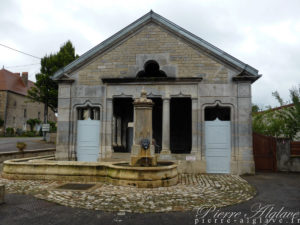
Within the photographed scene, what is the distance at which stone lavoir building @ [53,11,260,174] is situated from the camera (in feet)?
34.9

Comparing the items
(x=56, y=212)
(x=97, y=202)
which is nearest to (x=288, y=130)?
(x=97, y=202)

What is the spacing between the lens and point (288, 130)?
14.3 metres

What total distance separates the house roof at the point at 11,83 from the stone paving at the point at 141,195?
38.0 m

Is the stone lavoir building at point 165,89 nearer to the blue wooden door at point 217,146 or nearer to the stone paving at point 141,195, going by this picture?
the blue wooden door at point 217,146

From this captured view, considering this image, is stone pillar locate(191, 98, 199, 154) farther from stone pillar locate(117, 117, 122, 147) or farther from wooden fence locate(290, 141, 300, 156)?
stone pillar locate(117, 117, 122, 147)

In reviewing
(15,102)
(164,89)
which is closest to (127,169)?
(164,89)

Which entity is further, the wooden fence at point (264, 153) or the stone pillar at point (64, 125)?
the stone pillar at point (64, 125)

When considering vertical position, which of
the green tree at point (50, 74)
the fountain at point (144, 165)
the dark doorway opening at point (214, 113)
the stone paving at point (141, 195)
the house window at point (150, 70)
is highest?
the green tree at point (50, 74)

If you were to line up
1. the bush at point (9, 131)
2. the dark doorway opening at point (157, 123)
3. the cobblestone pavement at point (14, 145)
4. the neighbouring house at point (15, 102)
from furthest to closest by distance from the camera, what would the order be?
1. the neighbouring house at point (15, 102)
2. the bush at point (9, 131)
3. the cobblestone pavement at point (14, 145)
4. the dark doorway opening at point (157, 123)

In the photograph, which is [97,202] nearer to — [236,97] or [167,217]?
[167,217]

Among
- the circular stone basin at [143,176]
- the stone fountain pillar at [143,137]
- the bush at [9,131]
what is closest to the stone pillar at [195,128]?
the stone fountain pillar at [143,137]

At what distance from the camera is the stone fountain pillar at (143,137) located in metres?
8.19

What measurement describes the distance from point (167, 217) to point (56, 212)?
2271 millimetres

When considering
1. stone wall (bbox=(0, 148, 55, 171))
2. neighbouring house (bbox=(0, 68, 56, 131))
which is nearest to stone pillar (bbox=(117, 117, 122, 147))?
stone wall (bbox=(0, 148, 55, 171))
